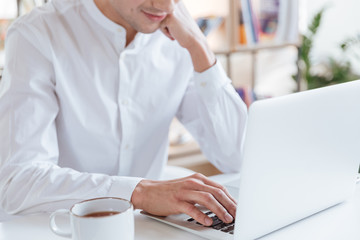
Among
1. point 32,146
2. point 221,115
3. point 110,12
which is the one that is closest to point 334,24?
point 221,115

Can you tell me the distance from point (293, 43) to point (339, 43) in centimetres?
47

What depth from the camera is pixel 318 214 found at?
0.99 meters

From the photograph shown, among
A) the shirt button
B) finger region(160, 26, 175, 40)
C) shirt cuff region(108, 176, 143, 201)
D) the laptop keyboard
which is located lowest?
the shirt button

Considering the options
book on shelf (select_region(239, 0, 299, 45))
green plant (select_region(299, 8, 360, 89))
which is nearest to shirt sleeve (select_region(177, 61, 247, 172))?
book on shelf (select_region(239, 0, 299, 45))

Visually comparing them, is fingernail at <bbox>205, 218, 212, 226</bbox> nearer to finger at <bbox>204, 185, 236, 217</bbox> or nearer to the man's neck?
finger at <bbox>204, 185, 236, 217</bbox>

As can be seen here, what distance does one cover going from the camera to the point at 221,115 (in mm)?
1525

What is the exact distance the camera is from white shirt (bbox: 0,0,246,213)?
3.99ft

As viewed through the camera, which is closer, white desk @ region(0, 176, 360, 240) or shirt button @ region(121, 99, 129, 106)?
white desk @ region(0, 176, 360, 240)

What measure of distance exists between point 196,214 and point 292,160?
22 centimetres

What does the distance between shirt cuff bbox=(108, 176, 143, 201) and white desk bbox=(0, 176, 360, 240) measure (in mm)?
50

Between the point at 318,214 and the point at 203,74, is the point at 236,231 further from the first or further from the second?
the point at 203,74

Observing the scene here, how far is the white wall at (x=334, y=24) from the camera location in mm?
3379

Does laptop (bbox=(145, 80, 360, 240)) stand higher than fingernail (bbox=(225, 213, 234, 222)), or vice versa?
laptop (bbox=(145, 80, 360, 240))

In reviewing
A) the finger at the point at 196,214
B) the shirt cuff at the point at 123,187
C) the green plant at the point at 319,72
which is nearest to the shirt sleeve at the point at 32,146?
the shirt cuff at the point at 123,187
